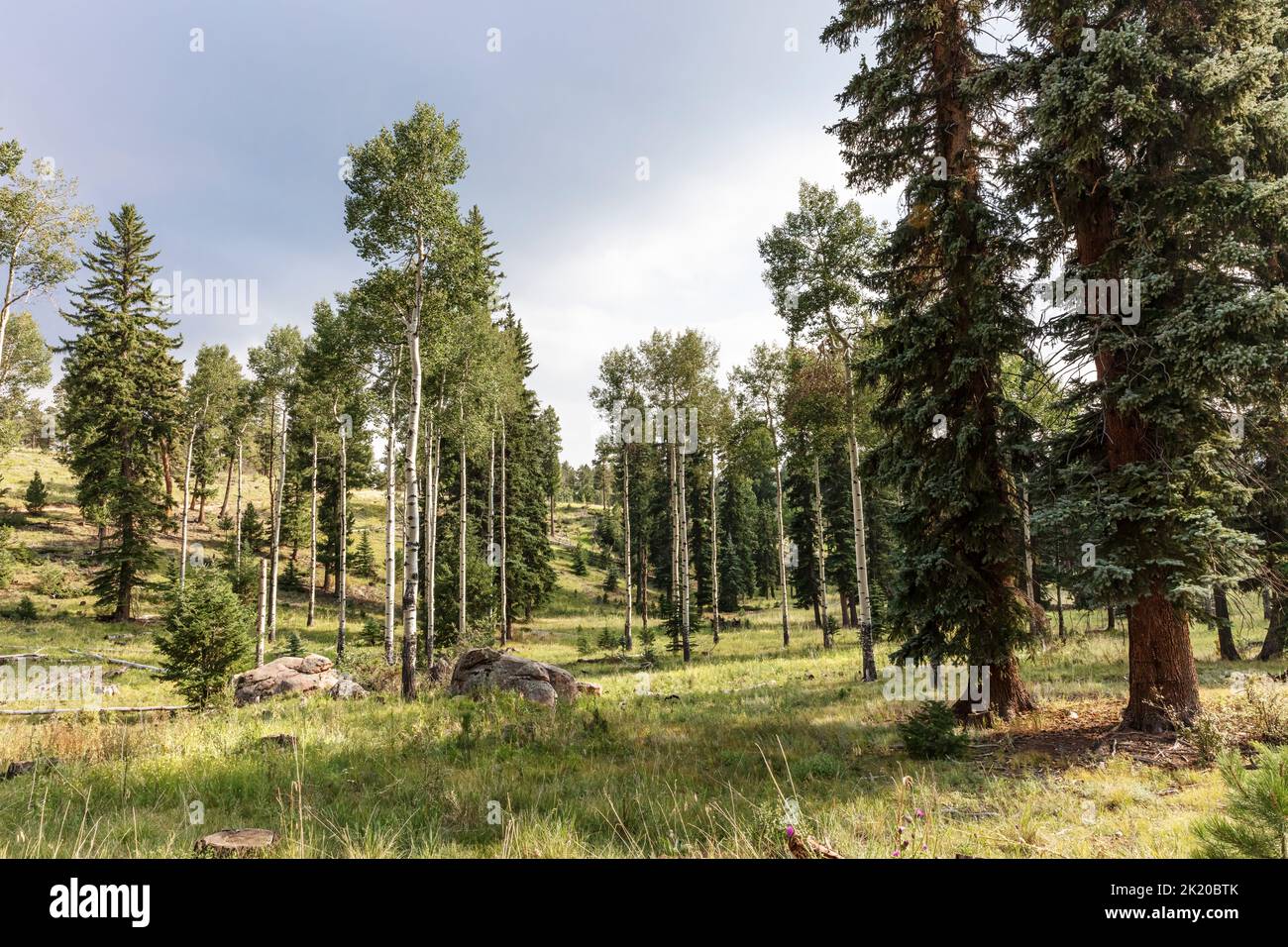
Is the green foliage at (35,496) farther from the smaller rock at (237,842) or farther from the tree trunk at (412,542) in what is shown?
the smaller rock at (237,842)

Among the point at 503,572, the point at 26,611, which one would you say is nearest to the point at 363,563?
the point at 26,611

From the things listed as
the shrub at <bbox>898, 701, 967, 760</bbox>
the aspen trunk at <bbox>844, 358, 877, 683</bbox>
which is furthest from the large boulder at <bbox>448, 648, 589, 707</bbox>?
the aspen trunk at <bbox>844, 358, 877, 683</bbox>

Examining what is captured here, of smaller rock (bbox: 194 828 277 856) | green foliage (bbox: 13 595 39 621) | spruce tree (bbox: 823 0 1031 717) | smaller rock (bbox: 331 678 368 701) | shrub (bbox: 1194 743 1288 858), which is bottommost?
smaller rock (bbox: 331 678 368 701)

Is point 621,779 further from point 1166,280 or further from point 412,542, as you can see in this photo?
point 1166,280

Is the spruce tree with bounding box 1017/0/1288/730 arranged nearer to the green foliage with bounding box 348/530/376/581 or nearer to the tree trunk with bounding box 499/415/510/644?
the tree trunk with bounding box 499/415/510/644

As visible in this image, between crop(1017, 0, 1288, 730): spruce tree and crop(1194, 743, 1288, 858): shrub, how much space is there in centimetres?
488

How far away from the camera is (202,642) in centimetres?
1325

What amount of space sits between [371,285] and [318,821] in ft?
47.5

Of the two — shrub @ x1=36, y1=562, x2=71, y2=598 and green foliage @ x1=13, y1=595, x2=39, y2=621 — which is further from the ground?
shrub @ x1=36, y1=562, x2=71, y2=598

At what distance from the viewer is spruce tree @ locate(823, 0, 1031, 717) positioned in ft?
29.3

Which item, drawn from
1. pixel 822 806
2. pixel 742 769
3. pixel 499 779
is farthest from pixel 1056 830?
pixel 499 779

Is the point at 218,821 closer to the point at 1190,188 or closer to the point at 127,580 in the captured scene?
the point at 1190,188

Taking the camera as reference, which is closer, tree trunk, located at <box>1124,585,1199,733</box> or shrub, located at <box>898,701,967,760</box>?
tree trunk, located at <box>1124,585,1199,733</box>

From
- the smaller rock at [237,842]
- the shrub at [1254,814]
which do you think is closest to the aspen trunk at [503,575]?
the smaller rock at [237,842]
